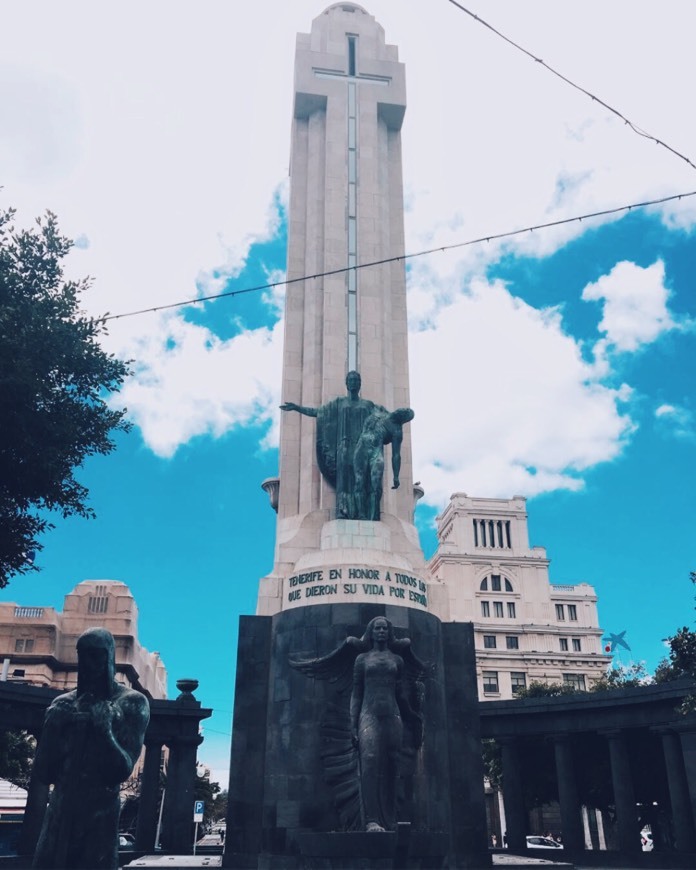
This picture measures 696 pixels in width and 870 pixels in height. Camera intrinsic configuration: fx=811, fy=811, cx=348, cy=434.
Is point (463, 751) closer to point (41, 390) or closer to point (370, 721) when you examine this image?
point (370, 721)

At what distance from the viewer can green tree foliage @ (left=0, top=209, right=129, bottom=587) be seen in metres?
22.6

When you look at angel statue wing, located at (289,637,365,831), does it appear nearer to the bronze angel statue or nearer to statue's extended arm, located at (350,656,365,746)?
the bronze angel statue

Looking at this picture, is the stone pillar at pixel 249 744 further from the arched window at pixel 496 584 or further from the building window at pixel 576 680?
the arched window at pixel 496 584

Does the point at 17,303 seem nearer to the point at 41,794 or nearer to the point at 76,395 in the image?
the point at 76,395

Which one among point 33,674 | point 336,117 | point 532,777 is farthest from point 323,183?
point 33,674

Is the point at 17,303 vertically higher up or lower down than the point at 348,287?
lower down

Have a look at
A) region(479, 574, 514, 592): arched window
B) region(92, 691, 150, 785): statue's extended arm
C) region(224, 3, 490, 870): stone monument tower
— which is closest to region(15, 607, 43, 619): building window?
region(479, 574, 514, 592): arched window

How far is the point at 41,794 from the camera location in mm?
31047

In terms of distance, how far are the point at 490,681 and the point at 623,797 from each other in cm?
4945

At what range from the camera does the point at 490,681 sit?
8075 cm

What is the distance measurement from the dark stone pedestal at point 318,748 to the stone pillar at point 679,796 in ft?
32.6

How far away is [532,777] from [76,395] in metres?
33.0

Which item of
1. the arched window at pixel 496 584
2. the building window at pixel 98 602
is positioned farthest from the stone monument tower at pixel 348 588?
the building window at pixel 98 602

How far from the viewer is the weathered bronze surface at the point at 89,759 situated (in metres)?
9.06
